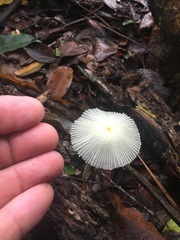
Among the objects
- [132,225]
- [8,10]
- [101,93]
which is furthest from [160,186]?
[8,10]

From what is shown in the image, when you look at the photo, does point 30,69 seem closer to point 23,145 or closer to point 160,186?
point 23,145

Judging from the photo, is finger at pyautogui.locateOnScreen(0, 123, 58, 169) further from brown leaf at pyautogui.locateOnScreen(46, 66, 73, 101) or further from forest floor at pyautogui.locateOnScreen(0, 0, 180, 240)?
brown leaf at pyautogui.locateOnScreen(46, 66, 73, 101)

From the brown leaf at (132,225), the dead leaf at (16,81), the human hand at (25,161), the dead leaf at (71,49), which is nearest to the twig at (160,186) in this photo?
the brown leaf at (132,225)

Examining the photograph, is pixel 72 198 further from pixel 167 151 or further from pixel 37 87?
pixel 37 87

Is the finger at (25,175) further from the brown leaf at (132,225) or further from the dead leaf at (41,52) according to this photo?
the dead leaf at (41,52)

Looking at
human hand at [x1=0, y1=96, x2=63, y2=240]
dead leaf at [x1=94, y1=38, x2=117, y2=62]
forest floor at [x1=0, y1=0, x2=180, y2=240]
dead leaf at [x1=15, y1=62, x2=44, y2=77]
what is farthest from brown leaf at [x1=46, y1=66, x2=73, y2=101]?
human hand at [x1=0, y1=96, x2=63, y2=240]

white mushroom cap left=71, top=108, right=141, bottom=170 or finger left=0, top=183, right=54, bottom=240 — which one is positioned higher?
white mushroom cap left=71, top=108, right=141, bottom=170

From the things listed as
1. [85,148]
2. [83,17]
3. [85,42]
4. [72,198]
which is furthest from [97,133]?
[83,17]
